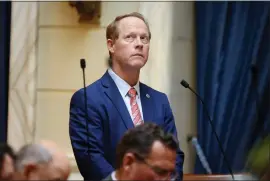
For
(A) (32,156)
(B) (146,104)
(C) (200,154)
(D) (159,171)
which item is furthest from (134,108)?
(C) (200,154)

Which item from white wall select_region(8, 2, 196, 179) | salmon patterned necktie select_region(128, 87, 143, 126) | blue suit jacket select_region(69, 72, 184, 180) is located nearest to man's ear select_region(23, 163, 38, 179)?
blue suit jacket select_region(69, 72, 184, 180)

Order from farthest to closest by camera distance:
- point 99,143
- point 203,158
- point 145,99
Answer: point 203,158
point 145,99
point 99,143

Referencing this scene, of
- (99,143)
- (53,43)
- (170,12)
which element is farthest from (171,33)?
(99,143)

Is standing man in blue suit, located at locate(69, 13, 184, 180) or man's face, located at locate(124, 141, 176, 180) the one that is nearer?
man's face, located at locate(124, 141, 176, 180)

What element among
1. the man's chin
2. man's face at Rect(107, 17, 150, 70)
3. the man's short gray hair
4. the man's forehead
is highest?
the man's forehead

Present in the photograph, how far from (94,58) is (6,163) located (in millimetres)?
1702

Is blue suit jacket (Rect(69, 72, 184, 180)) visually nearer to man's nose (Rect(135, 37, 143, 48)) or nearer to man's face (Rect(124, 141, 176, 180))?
man's nose (Rect(135, 37, 143, 48))

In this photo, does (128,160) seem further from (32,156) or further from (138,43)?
(138,43)

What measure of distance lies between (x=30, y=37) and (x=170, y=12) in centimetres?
68

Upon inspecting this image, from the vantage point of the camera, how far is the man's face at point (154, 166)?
1455 mm

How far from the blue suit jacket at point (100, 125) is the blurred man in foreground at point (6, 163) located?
50 centimetres

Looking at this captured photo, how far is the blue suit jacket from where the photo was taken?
1874 mm

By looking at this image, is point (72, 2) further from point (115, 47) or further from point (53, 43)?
point (115, 47)

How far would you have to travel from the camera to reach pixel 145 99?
6.66 feet
